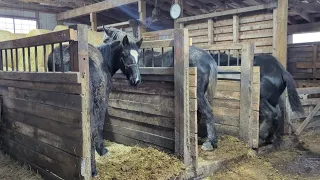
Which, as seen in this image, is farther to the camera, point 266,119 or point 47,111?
point 266,119

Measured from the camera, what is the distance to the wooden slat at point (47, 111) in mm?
2301

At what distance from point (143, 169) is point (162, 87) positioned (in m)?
0.98

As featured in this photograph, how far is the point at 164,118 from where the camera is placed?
10.8 ft

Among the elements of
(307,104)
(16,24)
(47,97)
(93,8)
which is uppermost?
(16,24)

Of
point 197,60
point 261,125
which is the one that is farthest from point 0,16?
point 261,125

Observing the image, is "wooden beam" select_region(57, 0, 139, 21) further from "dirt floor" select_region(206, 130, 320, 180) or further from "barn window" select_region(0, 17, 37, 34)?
"dirt floor" select_region(206, 130, 320, 180)

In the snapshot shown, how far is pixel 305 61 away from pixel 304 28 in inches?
80.2

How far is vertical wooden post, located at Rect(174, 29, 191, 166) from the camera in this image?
116 inches

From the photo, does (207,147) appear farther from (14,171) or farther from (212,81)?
(14,171)

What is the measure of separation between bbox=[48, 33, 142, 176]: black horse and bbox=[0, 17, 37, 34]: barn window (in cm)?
968

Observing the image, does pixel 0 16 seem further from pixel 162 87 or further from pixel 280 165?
pixel 280 165

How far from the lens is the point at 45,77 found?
2568mm

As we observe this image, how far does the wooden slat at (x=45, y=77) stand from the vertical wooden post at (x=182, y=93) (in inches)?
47.3

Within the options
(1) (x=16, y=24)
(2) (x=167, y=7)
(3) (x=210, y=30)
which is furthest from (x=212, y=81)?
(1) (x=16, y=24)
